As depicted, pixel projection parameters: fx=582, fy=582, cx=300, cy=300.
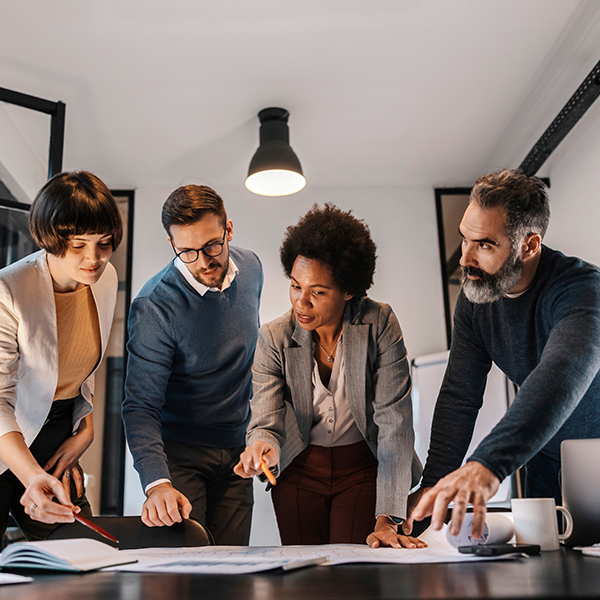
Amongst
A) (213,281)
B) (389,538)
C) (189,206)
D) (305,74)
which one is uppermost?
(305,74)

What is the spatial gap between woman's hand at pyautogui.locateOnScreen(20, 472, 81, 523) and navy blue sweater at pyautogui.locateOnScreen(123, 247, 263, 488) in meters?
0.39

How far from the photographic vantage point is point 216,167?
393cm

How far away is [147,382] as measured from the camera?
5.72 feet

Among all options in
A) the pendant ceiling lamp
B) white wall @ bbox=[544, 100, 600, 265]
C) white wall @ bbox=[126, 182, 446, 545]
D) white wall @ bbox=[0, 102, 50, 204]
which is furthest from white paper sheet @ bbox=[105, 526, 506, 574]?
white wall @ bbox=[126, 182, 446, 545]

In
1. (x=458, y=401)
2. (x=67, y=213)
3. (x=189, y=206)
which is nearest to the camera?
(x=67, y=213)

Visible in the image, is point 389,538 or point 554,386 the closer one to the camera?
point 554,386

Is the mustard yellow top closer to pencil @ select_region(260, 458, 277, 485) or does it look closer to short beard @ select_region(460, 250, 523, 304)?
pencil @ select_region(260, 458, 277, 485)

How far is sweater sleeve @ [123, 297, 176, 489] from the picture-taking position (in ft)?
5.27

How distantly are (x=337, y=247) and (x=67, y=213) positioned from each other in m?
0.73

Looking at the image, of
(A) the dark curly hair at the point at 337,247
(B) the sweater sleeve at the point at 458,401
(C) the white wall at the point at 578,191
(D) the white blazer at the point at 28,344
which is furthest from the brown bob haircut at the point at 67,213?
(C) the white wall at the point at 578,191

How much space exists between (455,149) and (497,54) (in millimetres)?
977

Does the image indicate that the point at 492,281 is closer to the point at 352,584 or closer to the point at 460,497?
the point at 460,497

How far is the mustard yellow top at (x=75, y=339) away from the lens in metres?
1.67

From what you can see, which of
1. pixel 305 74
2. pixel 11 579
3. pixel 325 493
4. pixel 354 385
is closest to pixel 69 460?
pixel 325 493
